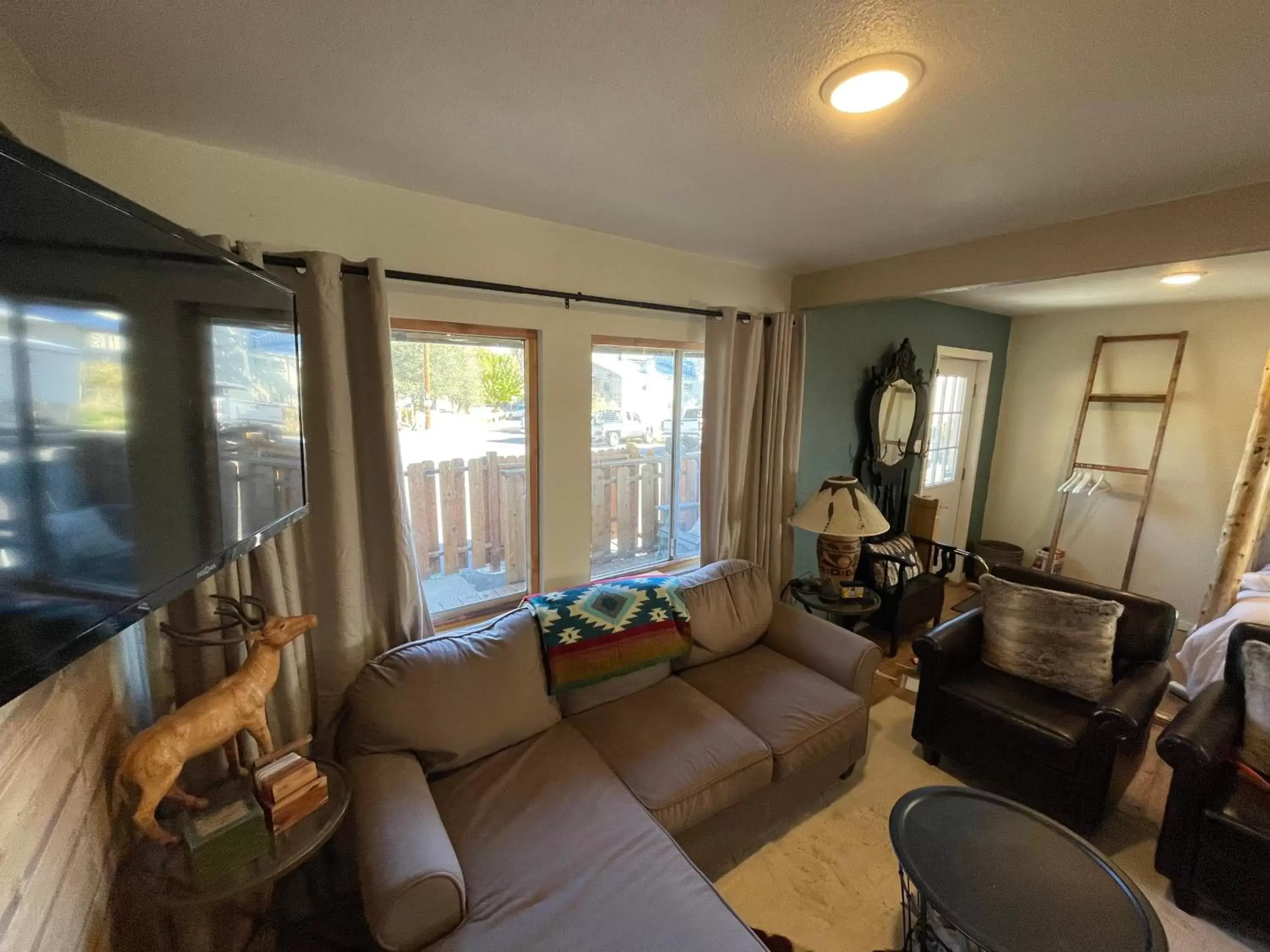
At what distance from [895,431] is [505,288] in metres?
2.92

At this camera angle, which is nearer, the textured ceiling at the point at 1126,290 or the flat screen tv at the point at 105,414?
the flat screen tv at the point at 105,414

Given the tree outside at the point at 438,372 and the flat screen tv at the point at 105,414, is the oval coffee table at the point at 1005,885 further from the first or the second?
the tree outside at the point at 438,372

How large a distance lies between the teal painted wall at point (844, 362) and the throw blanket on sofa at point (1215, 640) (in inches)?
75.2

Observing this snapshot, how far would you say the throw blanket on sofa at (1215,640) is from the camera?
7.91 feet

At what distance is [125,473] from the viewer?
2.43ft

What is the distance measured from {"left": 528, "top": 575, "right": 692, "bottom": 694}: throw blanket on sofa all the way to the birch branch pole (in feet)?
11.8

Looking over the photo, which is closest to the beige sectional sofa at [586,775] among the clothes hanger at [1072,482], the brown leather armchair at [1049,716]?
the brown leather armchair at [1049,716]

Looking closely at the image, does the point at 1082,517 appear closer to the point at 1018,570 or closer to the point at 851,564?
the point at 1018,570

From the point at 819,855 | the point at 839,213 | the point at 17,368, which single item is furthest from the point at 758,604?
the point at 17,368

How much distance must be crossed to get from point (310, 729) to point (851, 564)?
2.62 meters

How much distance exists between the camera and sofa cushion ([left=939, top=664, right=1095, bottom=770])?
5.90ft

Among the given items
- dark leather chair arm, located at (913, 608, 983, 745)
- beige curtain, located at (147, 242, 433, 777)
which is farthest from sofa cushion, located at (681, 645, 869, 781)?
beige curtain, located at (147, 242, 433, 777)

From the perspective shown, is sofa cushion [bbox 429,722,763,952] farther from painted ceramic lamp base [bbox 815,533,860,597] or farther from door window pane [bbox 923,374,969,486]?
door window pane [bbox 923,374,969,486]

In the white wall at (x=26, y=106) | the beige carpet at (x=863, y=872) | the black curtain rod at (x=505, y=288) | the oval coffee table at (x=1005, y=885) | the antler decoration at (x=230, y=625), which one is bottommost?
the beige carpet at (x=863, y=872)
